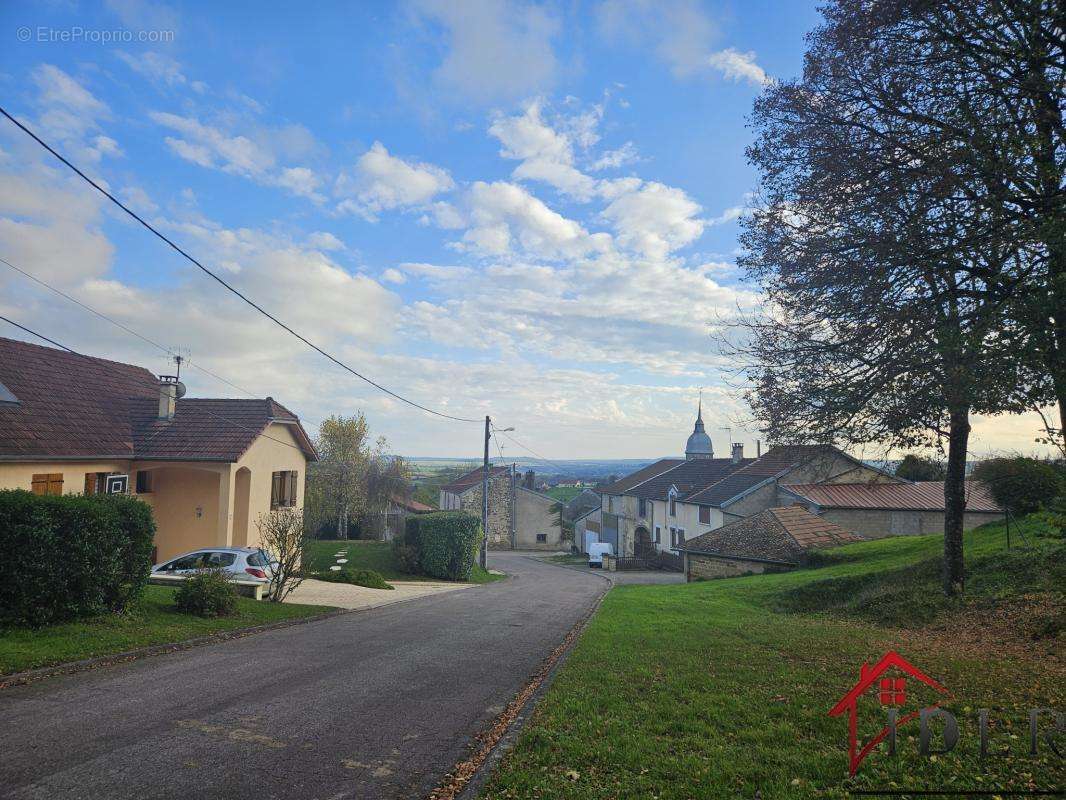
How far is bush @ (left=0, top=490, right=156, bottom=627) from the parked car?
17.7ft

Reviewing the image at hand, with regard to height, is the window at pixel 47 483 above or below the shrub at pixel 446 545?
above

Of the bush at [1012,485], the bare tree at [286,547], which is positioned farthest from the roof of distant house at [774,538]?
the bare tree at [286,547]

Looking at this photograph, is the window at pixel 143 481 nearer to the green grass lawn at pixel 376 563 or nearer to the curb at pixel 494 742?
the green grass lawn at pixel 376 563

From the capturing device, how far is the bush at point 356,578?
2475 centimetres

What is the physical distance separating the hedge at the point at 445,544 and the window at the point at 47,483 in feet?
50.3

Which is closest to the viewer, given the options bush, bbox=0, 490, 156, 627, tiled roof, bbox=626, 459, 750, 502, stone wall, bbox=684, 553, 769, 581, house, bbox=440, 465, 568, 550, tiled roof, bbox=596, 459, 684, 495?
bush, bbox=0, 490, 156, 627

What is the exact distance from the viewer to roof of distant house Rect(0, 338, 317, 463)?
63.2ft

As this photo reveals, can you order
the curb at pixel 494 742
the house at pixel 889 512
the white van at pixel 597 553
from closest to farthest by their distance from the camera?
the curb at pixel 494 742 → the house at pixel 889 512 → the white van at pixel 597 553

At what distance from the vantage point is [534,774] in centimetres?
582

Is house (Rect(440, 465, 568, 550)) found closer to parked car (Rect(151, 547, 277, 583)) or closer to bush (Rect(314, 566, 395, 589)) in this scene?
bush (Rect(314, 566, 395, 589))

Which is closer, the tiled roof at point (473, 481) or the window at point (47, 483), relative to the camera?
the window at point (47, 483)

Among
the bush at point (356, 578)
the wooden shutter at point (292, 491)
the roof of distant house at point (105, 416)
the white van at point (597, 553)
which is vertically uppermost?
the roof of distant house at point (105, 416)

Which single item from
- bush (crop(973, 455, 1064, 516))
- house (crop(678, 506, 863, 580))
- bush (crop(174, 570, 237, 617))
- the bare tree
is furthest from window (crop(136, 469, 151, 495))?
bush (crop(973, 455, 1064, 516))

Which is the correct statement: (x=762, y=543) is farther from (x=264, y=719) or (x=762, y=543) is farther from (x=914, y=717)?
(x=264, y=719)
